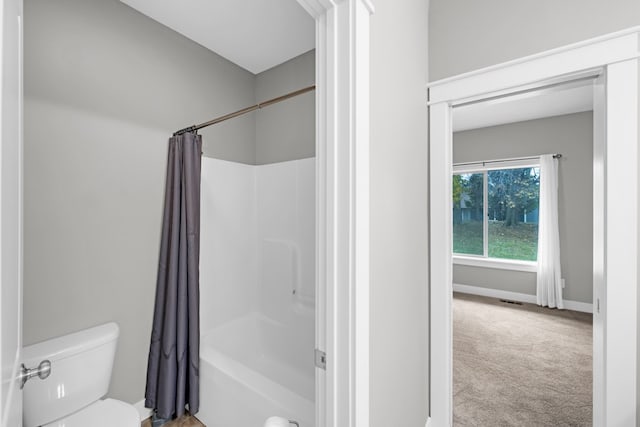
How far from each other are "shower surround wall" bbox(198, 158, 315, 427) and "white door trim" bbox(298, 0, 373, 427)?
4.33 feet

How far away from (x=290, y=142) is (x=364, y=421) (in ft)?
6.73

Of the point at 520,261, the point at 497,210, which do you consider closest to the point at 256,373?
the point at 520,261

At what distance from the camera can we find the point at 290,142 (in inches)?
95.3

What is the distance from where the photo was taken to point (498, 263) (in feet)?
14.1

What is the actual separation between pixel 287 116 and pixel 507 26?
63.9 inches

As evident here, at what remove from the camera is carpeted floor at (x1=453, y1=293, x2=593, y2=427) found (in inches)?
73.8

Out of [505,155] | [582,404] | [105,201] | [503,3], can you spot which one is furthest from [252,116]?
[505,155]

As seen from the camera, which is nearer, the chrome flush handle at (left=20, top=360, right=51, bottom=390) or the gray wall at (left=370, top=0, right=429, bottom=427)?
the chrome flush handle at (left=20, top=360, right=51, bottom=390)

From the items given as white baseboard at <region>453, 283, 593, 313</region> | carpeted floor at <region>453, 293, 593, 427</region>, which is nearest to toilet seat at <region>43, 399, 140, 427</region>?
carpeted floor at <region>453, 293, 593, 427</region>

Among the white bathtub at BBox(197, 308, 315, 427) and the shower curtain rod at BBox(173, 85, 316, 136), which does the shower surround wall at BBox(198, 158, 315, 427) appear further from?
the shower curtain rod at BBox(173, 85, 316, 136)

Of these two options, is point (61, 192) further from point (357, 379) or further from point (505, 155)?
point (505, 155)

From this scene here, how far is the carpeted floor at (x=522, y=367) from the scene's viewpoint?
73.8 inches

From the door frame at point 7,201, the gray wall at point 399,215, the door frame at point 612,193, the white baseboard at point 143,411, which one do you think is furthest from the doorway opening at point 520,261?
the white baseboard at point 143,411

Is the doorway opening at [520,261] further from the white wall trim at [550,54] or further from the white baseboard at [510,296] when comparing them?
the white wall trim at [550,54]
